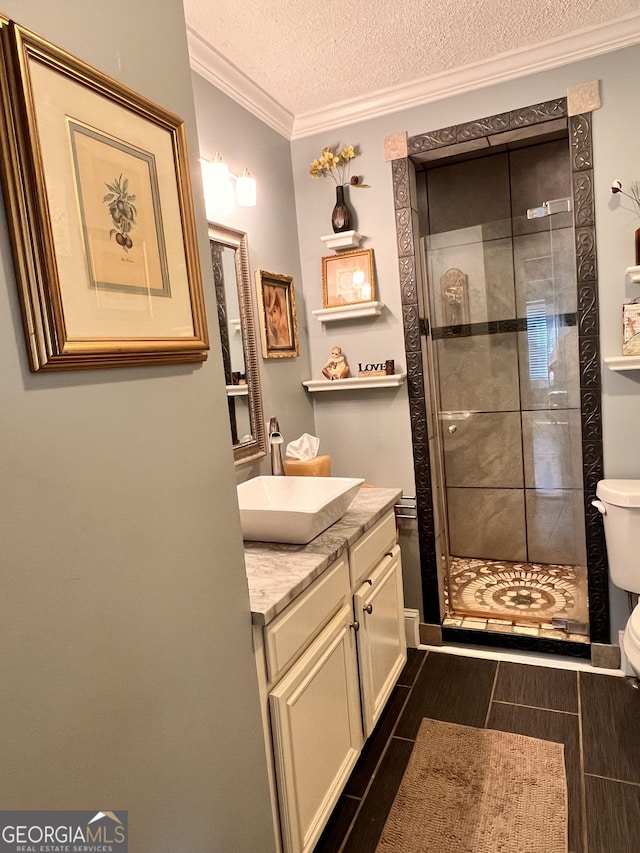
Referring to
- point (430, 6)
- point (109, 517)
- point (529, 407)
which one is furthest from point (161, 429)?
point (529, 407)

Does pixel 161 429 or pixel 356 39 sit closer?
pixel 161 429

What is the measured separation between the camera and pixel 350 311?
8.42ft

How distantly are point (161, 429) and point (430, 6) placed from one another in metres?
1.81

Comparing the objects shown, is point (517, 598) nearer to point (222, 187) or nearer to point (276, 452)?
point (276, 452)

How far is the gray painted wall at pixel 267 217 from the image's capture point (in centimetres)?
212

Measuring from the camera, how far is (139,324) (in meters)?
0.92

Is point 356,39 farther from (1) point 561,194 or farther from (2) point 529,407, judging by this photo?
(2) point 529,407

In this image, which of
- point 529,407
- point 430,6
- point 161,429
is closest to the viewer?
point 161,429

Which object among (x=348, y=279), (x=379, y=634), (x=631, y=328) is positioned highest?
(x=348, y=279)

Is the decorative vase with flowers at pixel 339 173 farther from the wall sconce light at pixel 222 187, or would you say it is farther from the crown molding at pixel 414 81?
the wall sconce light at pixel 222 187

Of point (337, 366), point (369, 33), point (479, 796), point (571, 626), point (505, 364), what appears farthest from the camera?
point (505, 364)

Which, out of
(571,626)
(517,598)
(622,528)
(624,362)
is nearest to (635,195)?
(624,362)

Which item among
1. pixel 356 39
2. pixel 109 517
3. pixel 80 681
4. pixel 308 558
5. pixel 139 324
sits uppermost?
pixel 356 39

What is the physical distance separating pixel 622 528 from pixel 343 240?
173 cm
